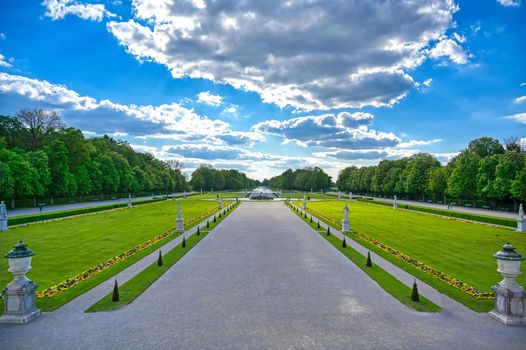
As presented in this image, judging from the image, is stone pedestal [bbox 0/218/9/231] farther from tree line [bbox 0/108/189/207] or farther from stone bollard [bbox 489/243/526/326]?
stone bollard [bbox 489/243/526/326]

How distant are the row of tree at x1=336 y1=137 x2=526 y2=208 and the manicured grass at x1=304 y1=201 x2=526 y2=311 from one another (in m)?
21.2

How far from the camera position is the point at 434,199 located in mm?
73188

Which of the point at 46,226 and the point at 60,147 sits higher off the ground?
the point at 60,147

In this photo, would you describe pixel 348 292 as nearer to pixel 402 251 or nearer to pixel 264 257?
pixel 264 257

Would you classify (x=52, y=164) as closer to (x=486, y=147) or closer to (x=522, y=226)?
(x=522, y=226)

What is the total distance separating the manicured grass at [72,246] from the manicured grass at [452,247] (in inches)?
573

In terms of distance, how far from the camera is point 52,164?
63.2m

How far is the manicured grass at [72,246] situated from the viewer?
1501 cm

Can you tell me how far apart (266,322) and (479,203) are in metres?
64.0

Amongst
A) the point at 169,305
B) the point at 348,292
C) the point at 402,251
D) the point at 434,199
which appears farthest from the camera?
the point at 434,199

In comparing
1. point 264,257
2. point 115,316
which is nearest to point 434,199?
point 264,257

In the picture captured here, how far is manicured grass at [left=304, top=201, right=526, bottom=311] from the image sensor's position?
14723mm

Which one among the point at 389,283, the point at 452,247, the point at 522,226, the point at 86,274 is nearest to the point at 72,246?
the point at 86,274

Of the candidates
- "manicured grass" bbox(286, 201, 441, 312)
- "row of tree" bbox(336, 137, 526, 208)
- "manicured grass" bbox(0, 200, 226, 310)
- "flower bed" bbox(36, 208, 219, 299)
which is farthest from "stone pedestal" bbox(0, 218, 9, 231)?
"row of tree" bbox(336, 137, 526, 208)
